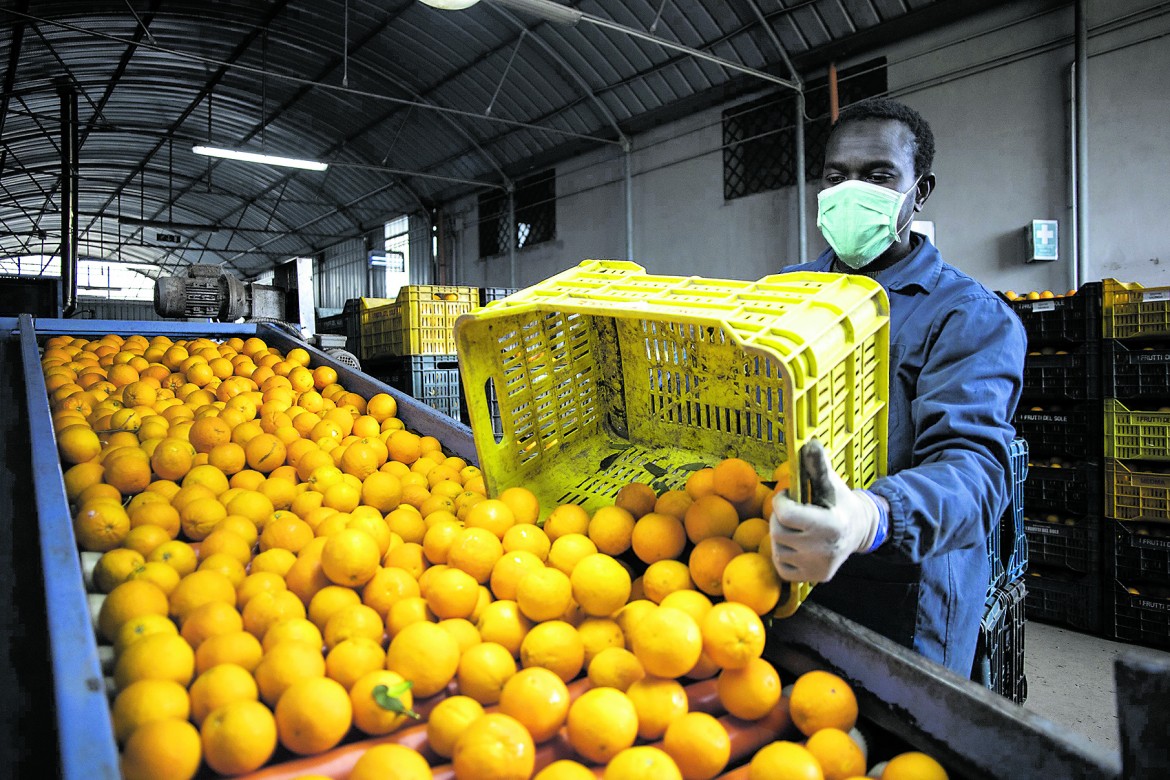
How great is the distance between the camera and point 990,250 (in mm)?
6914

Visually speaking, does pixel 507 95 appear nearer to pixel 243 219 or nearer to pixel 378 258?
pixel 378 258

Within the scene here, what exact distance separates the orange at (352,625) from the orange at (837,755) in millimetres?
788

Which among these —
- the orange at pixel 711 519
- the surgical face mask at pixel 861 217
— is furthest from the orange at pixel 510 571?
the surgical face mask at pixel 861 217

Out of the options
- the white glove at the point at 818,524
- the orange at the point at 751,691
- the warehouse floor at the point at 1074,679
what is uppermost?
the white glove at the point at 818,524

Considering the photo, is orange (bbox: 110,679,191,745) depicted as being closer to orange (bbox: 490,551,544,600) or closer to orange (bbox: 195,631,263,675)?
orange (bbox: 195,631,263,675)

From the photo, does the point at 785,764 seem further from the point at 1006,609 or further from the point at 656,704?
the point at 1006,609

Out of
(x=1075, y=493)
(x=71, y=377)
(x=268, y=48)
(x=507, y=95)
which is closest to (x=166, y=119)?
(x=268, y=48)

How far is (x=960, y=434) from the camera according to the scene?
147 centimetres

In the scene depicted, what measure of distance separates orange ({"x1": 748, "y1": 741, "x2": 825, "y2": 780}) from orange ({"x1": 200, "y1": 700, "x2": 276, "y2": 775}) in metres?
0.73

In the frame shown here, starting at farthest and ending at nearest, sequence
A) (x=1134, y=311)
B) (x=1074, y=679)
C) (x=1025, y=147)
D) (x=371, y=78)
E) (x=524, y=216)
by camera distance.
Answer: (x=524, y=216) → (x=371, y=78) → (x=1025, y=147) → (x=1134, y=311) → (x=1074, y=679)

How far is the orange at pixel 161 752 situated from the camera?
0.93m

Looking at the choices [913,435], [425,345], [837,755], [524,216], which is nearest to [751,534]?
[837,755]

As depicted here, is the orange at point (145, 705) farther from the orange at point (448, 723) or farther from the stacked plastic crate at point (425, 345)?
the stacked plastic crate at point (425, 345)

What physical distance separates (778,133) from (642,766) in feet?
29.9
